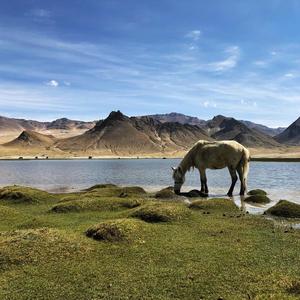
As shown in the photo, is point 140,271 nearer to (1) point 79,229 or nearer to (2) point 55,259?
(2) point 55,259

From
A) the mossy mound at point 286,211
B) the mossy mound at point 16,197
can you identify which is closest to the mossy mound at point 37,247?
the mossy mound at point 286,211

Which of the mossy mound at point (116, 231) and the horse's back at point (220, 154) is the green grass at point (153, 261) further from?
the horse's back at point (220, 154)

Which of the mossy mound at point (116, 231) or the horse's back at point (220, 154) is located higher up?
the horse's back at point (220, 154)

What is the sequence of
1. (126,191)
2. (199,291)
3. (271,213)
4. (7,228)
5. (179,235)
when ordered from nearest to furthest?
(199,291) < (179,235) < (7,228) < (271,213) < (126,191)

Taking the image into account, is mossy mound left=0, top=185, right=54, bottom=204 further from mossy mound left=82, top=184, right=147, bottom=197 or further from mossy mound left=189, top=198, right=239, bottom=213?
mossy mound left=189, top=198, right=239, bottom=213

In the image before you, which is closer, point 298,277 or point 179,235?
point 298,277

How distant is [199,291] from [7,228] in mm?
12509

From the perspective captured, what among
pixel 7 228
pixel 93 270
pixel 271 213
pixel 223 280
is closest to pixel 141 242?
pixel 93 270

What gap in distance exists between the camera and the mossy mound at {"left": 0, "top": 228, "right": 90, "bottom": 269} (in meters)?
14.7

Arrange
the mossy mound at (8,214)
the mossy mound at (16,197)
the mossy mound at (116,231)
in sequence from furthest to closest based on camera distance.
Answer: the mossy mound at (16,197)
the mossy mound at (8,214)
the mossy mound at (116,231)

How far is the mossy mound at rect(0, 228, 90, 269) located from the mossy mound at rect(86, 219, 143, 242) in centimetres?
106

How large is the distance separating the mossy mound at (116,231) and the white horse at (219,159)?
2069cm

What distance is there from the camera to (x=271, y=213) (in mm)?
26234

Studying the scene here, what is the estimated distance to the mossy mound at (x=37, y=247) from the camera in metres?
14.7
